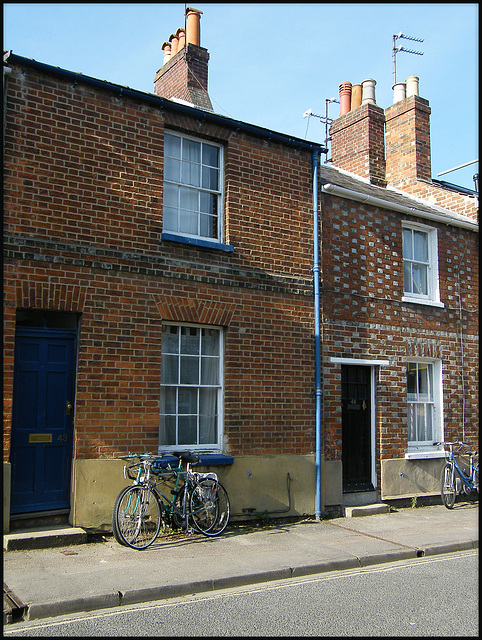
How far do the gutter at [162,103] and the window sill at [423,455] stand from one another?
6086 millimetres

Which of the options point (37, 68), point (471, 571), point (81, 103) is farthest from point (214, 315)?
point (471, 571)

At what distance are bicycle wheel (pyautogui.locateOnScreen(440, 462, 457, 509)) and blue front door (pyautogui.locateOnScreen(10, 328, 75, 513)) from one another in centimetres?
732

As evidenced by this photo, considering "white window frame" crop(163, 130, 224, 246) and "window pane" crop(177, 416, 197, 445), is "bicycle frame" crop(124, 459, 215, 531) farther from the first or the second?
"white window frame" crop(163, 130, 224, 246)

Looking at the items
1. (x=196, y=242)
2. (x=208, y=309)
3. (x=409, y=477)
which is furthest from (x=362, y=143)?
(x=409, y=477)

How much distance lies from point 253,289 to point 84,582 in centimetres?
538

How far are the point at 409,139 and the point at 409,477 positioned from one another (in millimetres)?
8651

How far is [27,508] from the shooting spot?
8.13m

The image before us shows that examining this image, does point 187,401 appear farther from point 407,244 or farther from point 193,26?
point 193,26

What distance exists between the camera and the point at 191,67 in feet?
40.0

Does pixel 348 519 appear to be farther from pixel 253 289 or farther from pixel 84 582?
pixel 84 582

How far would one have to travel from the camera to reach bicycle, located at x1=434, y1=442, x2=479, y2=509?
39.5 ft

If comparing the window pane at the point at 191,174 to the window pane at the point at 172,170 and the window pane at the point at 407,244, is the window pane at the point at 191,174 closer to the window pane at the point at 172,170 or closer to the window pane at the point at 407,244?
the window pane at the point at 172,170

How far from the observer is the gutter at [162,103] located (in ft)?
28.2

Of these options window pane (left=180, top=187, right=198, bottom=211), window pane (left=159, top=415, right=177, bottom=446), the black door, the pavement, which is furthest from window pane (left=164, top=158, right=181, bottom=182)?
the pavement
